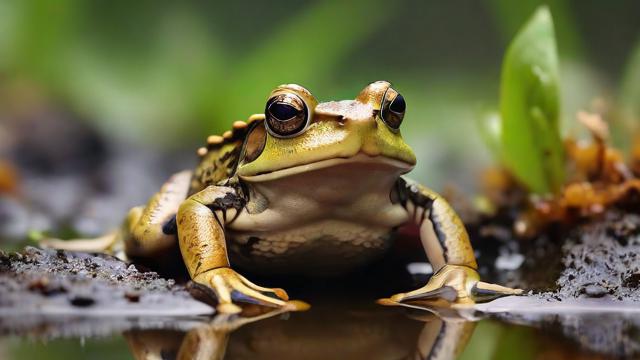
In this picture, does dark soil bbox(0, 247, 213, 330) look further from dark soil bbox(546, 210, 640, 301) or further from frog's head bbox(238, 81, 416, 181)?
dark soil bbox(546, 210, 640, 301)

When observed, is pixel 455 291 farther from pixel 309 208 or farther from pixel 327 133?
pixel 327 133

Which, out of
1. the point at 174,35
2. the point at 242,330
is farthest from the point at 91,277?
the point at 174,35

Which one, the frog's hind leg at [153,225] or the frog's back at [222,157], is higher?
the frog's back at [222,157]

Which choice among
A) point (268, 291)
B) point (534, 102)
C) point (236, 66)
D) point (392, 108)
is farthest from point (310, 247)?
point (236, 66)

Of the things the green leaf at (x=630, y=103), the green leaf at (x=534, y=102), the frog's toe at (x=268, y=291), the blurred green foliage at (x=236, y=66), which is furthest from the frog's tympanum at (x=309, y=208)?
the blurred green foliage at (x=236, y=66)

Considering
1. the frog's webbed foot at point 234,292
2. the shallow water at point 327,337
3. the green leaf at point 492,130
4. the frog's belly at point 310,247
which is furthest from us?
the green leaf at point 492,130

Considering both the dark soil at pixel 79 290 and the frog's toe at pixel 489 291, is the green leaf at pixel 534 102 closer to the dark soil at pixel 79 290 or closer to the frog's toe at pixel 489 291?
the frog's toe at pixel 489 291

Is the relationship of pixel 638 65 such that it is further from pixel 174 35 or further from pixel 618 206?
pixel 174 35
